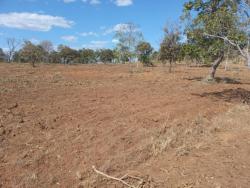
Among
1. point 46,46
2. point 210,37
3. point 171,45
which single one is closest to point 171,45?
point 171,45

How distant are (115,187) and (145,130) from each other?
10.1ft

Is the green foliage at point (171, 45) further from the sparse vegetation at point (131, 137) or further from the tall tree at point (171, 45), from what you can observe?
the sparse vegetation at point (131, 137)

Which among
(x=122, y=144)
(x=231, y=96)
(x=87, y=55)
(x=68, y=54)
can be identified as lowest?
(x=122, y=144)

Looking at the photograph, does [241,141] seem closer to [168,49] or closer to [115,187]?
[115,187]

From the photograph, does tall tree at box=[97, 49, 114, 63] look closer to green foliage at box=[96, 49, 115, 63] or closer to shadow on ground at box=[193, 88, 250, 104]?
green foliage at box=[96, 49, 115, 63]

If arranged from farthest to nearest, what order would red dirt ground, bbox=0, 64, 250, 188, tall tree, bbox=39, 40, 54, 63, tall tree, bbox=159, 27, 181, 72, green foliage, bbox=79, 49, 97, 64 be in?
green foliage, bbox=79, 49, 97, 64 < tall tree, bbox=39, 40, 54, 63 < tall tree, bbox=159, 27, 181, 72 < red dirt ground, bbox=0, 64, 250, 188

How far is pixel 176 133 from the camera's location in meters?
7.57

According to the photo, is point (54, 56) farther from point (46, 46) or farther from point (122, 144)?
point (122, 144)

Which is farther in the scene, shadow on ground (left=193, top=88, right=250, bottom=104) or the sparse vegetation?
shadow on ground (left=193, top=88, right=250, bottom=104)

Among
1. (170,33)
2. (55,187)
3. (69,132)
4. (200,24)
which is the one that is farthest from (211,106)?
(170,33)

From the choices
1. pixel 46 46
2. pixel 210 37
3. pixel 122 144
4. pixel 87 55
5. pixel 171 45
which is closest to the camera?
pixel 122 144

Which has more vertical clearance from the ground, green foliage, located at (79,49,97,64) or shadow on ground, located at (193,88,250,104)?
green foliage, located at (79,49,97,64)

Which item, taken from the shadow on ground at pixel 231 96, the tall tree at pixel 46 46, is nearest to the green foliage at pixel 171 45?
the shadow on ground at pixel 231 96

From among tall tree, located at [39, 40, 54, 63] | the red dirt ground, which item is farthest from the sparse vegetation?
tall tree, located at [39, 40, 54, 63]
